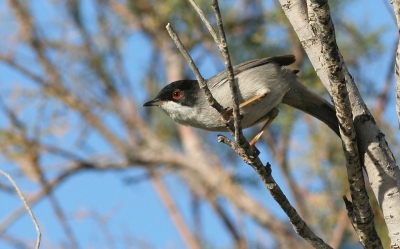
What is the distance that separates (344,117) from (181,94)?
1.63 m

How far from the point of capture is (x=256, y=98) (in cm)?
A: 358

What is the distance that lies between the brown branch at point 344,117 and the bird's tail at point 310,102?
2.96 feet

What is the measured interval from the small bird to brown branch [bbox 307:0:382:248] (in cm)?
91

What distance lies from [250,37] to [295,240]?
93.9 inches

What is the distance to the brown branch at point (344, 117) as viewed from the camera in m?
2.33

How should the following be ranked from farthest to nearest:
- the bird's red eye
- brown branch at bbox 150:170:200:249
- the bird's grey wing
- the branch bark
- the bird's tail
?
brown branch at bbox 150:170:200:249 → the bird's red eye → the bird's grey wing → the bird's tail → the branch bark

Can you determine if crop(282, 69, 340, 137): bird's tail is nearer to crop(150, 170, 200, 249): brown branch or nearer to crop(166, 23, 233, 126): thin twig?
crop(166, 23, 233, 126): thin twig

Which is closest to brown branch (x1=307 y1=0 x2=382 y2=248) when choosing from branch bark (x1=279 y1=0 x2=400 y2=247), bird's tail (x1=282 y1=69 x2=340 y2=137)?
branch bark (x1=279 y1=0 x2=400 y2=247)

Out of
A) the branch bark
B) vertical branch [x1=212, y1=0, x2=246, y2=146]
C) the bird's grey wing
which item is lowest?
the branch bark

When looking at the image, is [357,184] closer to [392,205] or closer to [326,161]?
[392,205]

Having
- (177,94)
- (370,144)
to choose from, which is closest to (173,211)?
Answer: (177,94)

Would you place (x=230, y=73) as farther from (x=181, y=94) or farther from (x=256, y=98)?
(x=181, y=94)

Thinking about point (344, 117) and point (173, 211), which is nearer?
point (344, 117)

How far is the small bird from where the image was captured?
3.59 meters
